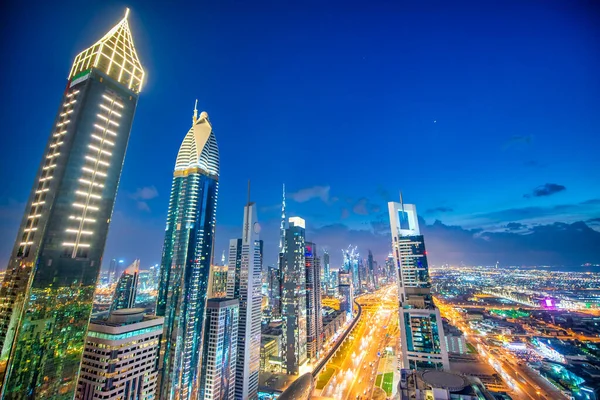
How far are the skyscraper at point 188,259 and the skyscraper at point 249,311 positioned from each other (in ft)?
33.1

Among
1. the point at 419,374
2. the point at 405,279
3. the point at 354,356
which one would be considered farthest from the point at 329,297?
the point at 419,374

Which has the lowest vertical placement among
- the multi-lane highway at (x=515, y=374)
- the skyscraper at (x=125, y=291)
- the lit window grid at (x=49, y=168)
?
the multi-lane highway at (x=515, y=374)

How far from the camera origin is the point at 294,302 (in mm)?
83000

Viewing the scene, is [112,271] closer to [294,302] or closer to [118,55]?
[294,302]

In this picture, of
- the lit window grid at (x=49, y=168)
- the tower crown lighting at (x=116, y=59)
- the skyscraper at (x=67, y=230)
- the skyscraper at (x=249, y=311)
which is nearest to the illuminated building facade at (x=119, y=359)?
the skyscraper at (x=67, y=230)

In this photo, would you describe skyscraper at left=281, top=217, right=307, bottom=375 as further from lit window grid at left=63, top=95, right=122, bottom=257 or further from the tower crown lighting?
the tower crown lighting

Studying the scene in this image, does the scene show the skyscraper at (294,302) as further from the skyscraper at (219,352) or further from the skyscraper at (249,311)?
the skyscraper at (219,352)

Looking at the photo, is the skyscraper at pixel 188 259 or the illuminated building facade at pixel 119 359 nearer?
the illuminated building facade at pixel 119 359

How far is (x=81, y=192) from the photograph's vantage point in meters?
36.5

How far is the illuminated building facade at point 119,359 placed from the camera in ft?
122

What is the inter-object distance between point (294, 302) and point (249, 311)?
15823 millimetres

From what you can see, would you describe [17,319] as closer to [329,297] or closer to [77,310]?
[77,310]

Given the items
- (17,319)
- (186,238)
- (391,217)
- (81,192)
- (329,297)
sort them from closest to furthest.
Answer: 1. (17,319)
2. (81,192)
3. (186,238)
4. (391,217)
5. (329,297)

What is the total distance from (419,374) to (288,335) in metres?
47.5
